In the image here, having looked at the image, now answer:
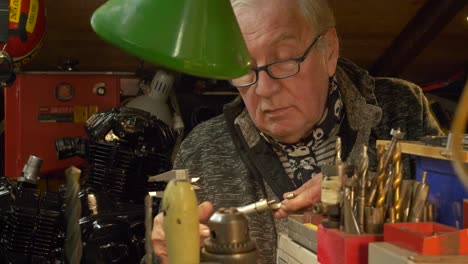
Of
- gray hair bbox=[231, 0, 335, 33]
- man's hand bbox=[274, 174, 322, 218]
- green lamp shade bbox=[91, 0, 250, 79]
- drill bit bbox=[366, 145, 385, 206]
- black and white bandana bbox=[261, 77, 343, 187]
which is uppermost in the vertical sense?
gray hair bbox=[231, 0, 335, 33]

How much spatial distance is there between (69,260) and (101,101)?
7.37 feet

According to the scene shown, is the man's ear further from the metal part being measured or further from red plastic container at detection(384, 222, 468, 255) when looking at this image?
red plastic container at detection(384, 222, 468, 255)

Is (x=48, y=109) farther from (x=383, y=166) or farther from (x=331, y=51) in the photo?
(x=383, y=166)

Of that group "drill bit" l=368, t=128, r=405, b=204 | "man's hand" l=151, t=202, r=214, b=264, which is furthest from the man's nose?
"drill bit" l=368, t=128, r=405, b=204

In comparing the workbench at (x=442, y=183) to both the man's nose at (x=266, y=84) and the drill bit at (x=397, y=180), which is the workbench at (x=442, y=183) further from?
the man's nose at (x=266, y=84)

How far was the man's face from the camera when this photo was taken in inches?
58.9

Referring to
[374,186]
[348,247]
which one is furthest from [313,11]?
[348,247]

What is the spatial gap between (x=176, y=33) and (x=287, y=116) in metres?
0.74

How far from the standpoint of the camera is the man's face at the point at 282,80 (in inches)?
58.9

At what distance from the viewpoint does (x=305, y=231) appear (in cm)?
90

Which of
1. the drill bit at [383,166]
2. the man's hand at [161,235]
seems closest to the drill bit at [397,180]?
the drill bit at [383,166]

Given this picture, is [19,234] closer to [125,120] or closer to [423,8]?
[125,120]

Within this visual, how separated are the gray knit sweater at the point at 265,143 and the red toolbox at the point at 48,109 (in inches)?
45.9

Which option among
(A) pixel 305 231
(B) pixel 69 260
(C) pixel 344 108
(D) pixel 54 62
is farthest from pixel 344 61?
(D) pixel 54 62
